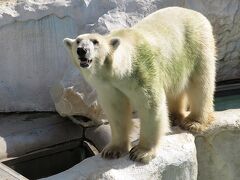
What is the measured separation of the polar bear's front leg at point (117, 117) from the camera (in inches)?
176

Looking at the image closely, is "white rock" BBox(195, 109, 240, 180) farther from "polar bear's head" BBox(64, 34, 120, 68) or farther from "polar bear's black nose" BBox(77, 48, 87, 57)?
"polar bear's black nose" BBox(77, 48, 87, 57)

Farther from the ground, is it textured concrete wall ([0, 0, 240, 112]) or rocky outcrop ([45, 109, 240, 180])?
textured concrete wall ([0, 0, 240, 112])

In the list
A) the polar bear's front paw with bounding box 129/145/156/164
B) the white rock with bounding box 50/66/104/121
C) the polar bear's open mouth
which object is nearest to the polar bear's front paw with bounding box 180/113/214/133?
the polar bear's front paw with bounding box 129/145/156/164

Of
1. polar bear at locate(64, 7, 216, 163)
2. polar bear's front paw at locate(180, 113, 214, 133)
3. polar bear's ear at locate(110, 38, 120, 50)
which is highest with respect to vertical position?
polar bear's ear at locate(110, 38, 120, 50)

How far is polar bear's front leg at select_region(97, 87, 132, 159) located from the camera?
446 centimetres

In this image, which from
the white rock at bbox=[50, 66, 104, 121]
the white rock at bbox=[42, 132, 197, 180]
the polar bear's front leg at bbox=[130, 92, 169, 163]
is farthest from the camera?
the white rock at bbox=[50, 66, 104, 121]

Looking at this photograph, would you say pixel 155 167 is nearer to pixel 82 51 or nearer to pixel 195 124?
pixel 195 124

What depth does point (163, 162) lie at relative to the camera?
15.1 feet

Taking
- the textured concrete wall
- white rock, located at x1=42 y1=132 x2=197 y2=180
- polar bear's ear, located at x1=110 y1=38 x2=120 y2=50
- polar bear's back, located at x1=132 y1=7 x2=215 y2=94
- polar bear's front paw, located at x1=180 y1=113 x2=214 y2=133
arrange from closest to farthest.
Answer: polar bear's ear, located at x1=110 y1=38 x2=120 y2=50 < white rock, located at x1=42 y1=132 x2=197 y2=180 < polar bear's back, located at x1=132 y1=7 x2=215 y2=94 < polar bear's front paw, located at x1=180 y1=113 x2=214 y2=133 < the textured concrete wall

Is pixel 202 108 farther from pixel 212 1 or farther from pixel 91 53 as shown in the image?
pixel 212 1

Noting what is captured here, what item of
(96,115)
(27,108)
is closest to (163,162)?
(96,115)

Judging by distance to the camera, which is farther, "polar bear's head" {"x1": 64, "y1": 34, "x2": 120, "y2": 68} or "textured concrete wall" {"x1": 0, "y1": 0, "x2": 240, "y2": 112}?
"textured concrete wall" {"x1": 0, "y1": 0, "x2": 240, "y2": 112}

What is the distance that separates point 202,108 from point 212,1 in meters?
2.23

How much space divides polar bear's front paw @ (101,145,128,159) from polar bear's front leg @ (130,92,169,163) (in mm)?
141
